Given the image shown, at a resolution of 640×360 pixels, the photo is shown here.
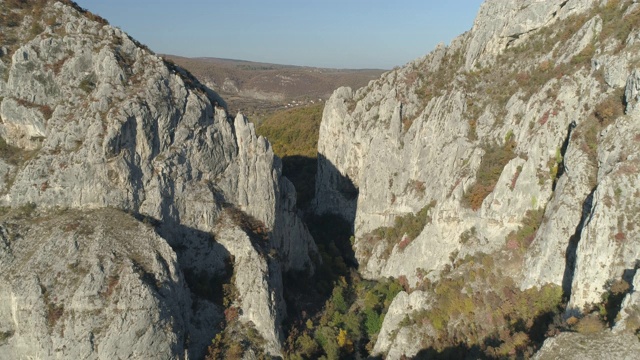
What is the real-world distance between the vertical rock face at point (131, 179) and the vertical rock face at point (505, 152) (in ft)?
46.4

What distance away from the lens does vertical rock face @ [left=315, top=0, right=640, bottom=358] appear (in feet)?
87.7

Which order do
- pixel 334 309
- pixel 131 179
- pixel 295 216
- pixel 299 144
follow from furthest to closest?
pixel 299 144 < pixel 295 216 < pixel 334 309 < pixel 131 179

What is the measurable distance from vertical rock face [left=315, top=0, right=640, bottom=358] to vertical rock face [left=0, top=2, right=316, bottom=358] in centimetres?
1416

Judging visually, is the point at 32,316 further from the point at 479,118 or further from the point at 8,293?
the point at 479,118

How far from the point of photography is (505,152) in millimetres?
37312

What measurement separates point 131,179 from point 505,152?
99.6ft

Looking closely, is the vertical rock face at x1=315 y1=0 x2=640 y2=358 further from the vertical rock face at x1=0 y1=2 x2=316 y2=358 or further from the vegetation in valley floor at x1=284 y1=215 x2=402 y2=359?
the vertical rock face at x1=0 y1=2 x2=316 y2=358

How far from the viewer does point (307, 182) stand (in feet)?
212

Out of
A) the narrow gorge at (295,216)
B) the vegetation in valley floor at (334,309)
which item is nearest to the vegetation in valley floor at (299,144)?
the vegetation in valley floor at (334,309)

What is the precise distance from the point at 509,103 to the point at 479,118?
116 inches

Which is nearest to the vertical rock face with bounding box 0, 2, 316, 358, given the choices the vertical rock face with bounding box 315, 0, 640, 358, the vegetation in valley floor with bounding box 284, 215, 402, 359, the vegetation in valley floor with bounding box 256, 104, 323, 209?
the vegetation in valley floor with bounding box 284, 215, 402, 359

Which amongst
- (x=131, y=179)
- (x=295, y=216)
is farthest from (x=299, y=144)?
(x=131, y=179)

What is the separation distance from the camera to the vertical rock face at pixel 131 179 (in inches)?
1146

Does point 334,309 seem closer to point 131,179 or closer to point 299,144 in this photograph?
point 131,179
